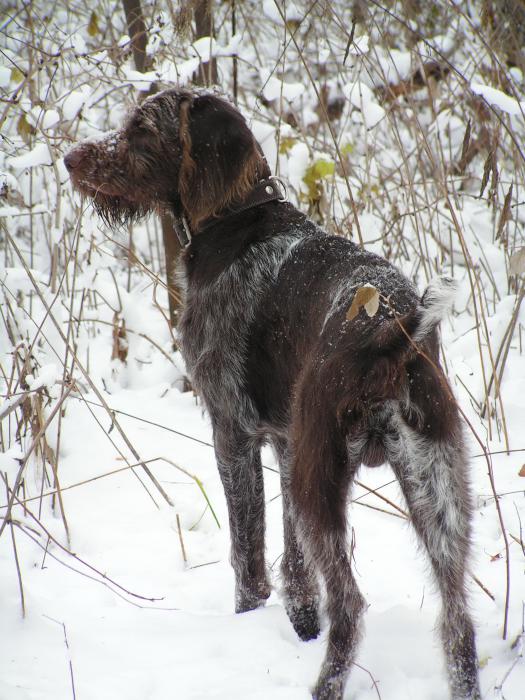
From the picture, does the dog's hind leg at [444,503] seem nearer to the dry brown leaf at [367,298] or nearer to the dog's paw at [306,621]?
the dry brown leaf at [367,298]

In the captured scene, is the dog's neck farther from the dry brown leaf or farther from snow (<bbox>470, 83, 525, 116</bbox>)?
the dry brown leaf

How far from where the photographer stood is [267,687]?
2.15 meters

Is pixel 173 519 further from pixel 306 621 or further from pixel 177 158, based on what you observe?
pixel 177 158

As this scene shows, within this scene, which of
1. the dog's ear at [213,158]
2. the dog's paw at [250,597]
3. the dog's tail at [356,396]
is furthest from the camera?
the dog's paw at [250,597]

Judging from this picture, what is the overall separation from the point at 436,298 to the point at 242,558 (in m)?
1.37

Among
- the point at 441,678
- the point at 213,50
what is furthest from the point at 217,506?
the point at 213,50

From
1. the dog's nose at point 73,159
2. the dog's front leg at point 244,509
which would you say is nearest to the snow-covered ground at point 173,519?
the dog's front leg at point 244,509

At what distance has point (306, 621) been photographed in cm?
245

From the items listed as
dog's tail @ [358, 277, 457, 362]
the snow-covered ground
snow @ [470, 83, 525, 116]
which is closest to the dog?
dog's tail @ [358, 277, 457, 362]

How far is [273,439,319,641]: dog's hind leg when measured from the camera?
2.46 metres

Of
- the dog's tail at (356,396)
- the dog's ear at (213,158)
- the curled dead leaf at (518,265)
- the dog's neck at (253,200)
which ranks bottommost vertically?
the dog's tail at (356,396)

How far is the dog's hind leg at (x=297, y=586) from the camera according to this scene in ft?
8.06

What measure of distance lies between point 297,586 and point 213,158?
1564 mm

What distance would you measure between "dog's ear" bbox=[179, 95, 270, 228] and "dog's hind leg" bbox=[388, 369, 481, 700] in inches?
42.5
